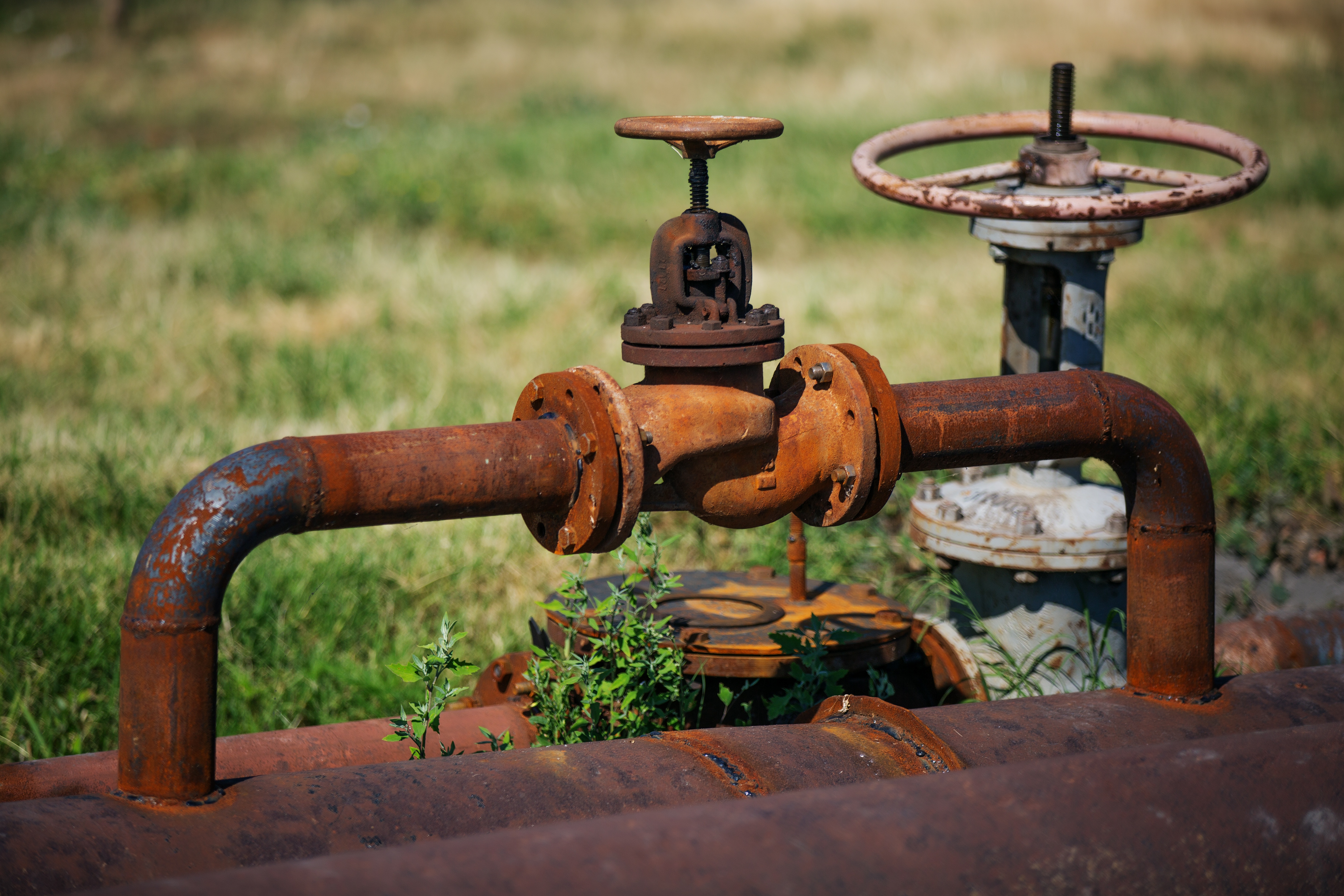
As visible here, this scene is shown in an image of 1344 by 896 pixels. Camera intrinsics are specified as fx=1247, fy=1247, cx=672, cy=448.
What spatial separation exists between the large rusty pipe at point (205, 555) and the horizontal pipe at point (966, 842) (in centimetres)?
34

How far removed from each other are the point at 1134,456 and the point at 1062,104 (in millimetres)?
1084

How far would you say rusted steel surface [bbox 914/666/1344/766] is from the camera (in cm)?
159

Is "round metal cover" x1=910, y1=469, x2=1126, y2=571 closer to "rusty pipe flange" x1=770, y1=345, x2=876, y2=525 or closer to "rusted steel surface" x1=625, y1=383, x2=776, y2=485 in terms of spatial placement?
"rusty pipe flange" x1=770, y1=345, x2=876, y2=525

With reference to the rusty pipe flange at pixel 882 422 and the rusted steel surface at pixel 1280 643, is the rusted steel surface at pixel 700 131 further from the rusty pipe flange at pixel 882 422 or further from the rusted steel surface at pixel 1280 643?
the rusted steel surface at pixel 1280 643

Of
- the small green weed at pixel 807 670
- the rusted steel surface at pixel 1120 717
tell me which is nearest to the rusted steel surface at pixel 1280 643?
the rusted steel surface at pixel 1120 717

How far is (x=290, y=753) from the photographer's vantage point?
6.25ft

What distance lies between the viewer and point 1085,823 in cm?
116

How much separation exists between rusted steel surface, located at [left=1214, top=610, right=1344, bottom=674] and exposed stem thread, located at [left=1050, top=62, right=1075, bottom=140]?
1.06 meters

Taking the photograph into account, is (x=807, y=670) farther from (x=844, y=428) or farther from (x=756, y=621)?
(x=844, y=428)

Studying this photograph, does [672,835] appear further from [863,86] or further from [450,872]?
[863,86]

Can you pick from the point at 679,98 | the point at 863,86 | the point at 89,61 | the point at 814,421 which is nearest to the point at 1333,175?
the point at 863,86

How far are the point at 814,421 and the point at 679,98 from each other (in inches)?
455

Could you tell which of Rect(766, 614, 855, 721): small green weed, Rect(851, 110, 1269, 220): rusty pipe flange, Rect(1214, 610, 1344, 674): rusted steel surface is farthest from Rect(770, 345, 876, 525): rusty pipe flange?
Rect(1214, 610, 1344, 674): rusted steel surface

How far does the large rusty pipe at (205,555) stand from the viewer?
1.32 m
